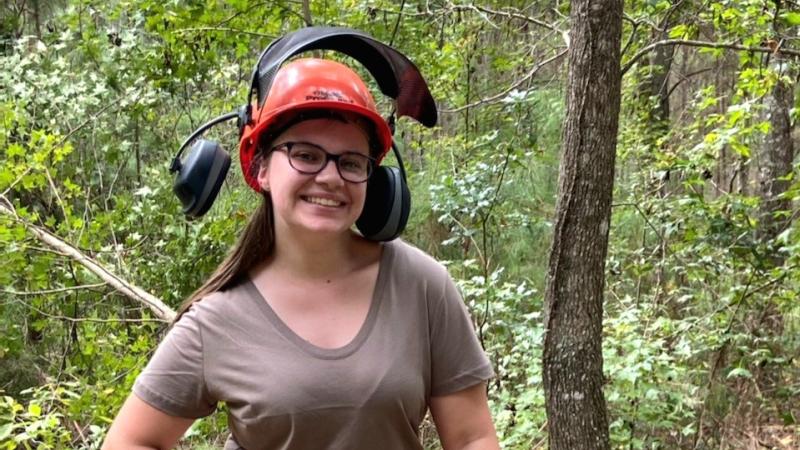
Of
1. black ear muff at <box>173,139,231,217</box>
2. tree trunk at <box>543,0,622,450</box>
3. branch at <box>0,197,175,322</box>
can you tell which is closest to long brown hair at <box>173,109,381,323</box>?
black ear muff at <box>173,139,231,217</box>

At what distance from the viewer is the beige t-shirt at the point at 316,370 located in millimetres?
1171

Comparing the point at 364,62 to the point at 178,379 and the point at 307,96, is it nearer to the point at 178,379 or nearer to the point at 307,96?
the point at 307,96

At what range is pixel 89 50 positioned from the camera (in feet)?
15.3

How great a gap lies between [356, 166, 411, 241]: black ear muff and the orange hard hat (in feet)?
0.52

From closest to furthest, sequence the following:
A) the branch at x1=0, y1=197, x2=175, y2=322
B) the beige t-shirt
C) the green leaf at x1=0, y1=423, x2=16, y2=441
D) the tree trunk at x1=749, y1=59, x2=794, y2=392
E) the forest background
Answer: the beige t-shirt → the green leaf at x1=0, y1=423, x2=16, y2=441 → the branch at x1=0, y1=197, x2=175, y2=322 → the forest background → the tree trunk at x1=749, y1=59, x2=794, y2=392

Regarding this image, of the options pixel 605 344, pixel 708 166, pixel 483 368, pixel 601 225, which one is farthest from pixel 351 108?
pixel 708 166

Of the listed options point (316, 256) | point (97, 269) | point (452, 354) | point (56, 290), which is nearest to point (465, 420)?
point (452, 354)

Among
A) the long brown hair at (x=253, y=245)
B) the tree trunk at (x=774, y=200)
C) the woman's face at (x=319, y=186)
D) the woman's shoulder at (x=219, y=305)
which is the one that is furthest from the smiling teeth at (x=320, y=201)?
the tree trunk at (x=774, y=200)

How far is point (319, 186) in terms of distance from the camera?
3.96 feet

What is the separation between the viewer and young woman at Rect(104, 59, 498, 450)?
1.18 m

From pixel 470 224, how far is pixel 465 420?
3116 millimetres

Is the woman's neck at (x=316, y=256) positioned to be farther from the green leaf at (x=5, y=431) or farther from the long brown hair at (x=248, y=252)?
the green leaf at (x=5, y=431)

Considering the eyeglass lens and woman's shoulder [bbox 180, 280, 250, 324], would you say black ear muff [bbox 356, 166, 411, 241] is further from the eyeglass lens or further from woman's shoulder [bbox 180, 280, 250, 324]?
woman's shoulder [bbox 180, 280, 250, 324]

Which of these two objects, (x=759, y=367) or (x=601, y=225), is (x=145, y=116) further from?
(x=759, y=367)
